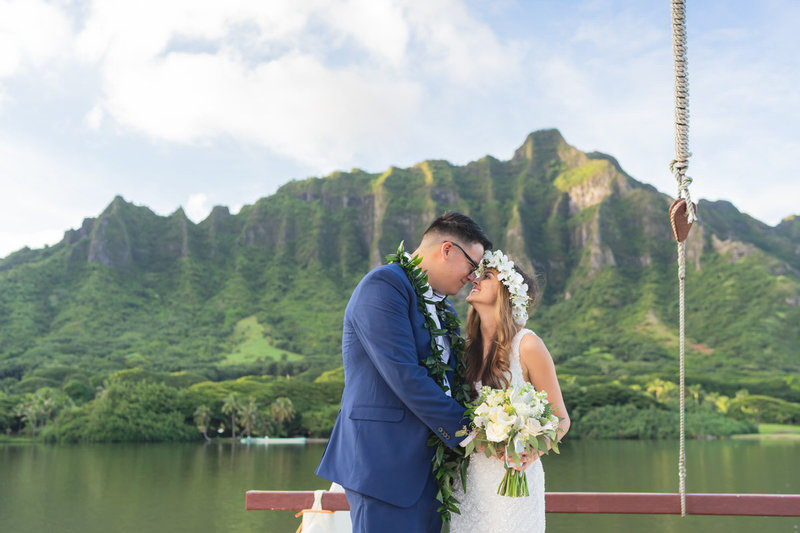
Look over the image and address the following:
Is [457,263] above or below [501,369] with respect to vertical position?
above

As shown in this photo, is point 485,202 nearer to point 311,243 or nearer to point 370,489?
point 311,243

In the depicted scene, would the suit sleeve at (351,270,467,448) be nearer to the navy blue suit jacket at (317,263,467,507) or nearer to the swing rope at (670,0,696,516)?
the navy blue suit jacket at (317,263,467,507)

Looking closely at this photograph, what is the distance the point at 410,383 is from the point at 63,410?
66132 millimetres

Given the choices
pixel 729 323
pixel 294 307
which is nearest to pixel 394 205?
pixel 294 307

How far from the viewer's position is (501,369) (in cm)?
272

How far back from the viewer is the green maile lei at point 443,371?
2.48 meters

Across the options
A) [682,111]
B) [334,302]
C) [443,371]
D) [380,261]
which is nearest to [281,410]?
[334,302]

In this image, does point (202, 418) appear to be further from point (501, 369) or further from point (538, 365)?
point (538, 365)

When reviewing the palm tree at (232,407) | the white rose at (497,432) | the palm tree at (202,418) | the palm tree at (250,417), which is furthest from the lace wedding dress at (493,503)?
the palm tree at (202,418)

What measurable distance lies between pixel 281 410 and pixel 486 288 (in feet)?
208

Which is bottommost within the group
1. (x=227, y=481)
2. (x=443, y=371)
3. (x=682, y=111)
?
(x=227, y=481)

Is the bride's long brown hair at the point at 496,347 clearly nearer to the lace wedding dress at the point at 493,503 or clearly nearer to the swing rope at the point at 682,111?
the lace wedding dress at the point at 493,503

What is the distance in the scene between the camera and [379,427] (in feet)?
7.80

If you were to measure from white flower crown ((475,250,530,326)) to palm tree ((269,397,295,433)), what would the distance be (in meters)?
63.2
